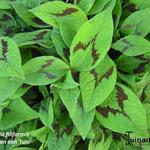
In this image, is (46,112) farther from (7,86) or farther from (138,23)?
(138,23)

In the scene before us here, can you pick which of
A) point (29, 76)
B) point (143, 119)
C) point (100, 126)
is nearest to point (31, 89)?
point (29, 76)

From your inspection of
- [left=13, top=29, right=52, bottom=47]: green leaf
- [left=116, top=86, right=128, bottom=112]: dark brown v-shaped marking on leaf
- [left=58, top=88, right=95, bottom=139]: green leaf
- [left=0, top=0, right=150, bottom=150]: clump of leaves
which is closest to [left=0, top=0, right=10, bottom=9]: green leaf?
[left=0, top=0, right=150, bottom=150]: clump of leaves

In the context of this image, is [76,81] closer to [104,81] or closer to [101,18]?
[104,81]

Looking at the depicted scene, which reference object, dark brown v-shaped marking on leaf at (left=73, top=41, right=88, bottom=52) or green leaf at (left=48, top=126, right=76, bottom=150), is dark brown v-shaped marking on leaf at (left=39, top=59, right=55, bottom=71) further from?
green leaf at (left=48, top=126, right=76, bottom=150)

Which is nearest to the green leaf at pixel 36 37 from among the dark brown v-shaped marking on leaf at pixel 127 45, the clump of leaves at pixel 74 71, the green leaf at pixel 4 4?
the clump of leaves at pixel 74 71

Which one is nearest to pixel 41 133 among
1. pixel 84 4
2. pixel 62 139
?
pixel 62 139

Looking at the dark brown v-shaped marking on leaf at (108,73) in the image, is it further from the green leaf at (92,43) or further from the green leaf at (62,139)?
the green leaf at (62,139)
